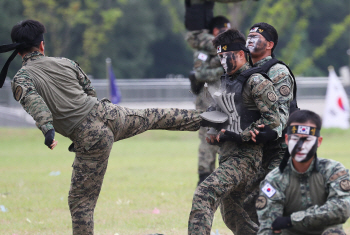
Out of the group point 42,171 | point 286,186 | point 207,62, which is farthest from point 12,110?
point 286,186

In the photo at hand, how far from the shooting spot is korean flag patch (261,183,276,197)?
4.17m

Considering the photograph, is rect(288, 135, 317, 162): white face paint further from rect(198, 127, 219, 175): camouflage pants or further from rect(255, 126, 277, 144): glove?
rect(198, 127, 219, 175): camouflage pants

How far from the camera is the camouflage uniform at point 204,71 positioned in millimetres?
8578

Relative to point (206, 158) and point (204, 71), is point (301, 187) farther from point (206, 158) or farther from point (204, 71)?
point (204, 71)

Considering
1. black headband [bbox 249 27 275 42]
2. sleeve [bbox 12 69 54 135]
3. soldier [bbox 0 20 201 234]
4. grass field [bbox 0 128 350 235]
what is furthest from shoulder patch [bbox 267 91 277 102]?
grass field [bbox 0 128 350 235]

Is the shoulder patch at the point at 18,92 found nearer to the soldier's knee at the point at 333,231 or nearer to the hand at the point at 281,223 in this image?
the hand at the point at 281,223

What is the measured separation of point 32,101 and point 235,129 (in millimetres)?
1863

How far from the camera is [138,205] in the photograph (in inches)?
318

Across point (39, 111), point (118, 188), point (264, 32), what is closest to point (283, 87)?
point (264, 32)

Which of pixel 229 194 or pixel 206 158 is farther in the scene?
pixel 206 158

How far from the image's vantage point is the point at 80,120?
17.0 feet

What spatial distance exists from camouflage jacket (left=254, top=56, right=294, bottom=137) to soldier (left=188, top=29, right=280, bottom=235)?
0.19 m

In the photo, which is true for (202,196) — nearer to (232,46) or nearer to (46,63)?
(232,46)

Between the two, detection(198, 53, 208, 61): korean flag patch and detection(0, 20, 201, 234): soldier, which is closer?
detection(0, 20, 201, 234): soldier
